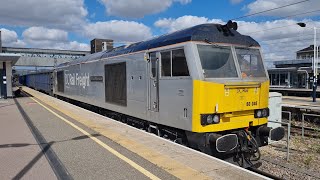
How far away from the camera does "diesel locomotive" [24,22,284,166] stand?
7.16m

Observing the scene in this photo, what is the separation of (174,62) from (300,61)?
180 feet

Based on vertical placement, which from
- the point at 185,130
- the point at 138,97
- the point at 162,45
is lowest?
the point at 185,130

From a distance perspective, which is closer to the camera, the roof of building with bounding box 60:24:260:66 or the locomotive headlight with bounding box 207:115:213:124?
the locomotive headlight with bounding box 207:115:213:124

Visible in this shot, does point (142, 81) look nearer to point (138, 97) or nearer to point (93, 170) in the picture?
point (138, 97)

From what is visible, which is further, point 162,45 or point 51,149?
point 162,45

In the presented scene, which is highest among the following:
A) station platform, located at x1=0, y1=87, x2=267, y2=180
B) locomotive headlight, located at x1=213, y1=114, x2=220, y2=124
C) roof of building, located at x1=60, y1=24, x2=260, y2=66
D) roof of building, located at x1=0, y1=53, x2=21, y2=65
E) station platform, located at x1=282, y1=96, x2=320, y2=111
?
roof of building, located at x1=0, y1=53, x2=21, y2=65

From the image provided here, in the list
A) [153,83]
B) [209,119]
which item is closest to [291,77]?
[153,83]

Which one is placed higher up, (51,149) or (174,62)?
(174,62)

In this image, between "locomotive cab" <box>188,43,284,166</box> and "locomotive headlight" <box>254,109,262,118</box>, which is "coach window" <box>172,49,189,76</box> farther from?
"locomotive headlight" <box>254,109,262,118</box>

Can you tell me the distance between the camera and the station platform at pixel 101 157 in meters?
5.74

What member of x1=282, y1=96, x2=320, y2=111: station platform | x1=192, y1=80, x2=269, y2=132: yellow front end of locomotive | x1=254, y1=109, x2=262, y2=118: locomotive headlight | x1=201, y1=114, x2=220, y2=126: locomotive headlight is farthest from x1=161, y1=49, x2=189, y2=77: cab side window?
x1=282, y1=96, x2=320, y2=111: station platform

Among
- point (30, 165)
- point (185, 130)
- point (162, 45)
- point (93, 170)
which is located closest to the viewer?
point (93, 170)

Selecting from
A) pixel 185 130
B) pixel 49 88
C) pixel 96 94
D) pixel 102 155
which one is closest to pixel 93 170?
pixel 102 155

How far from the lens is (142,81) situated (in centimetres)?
938
